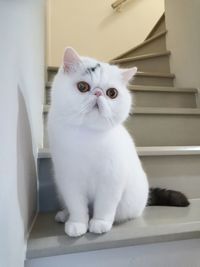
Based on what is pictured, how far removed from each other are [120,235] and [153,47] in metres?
2.20

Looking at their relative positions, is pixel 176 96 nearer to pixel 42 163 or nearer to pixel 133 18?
pixel 42 163

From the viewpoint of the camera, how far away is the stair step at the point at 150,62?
2217 mm

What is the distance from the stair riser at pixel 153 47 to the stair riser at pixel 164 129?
1.21m

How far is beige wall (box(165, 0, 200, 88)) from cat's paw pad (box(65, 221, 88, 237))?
1457 mm

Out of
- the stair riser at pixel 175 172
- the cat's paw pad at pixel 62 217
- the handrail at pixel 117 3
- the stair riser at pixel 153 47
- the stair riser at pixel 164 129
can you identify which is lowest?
the cat's paw pad at pixel 62 217

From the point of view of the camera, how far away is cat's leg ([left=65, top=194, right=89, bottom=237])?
2.25 feet

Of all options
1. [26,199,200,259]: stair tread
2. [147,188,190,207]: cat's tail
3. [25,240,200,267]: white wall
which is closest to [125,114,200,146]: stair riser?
[147,188,190,207]: cat's tail

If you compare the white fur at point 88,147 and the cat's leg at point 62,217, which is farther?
the cat's leg at point 62,217

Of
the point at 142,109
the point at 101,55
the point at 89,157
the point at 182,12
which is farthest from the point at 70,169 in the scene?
the point at 101,55

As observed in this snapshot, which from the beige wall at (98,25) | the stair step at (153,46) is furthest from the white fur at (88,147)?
the beige wall at (98,25)

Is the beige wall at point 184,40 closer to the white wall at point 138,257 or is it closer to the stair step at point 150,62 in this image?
the stair step at point 150,62

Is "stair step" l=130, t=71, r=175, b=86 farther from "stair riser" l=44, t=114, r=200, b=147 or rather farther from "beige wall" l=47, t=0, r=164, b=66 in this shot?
"beige wall" l=47, t=0, r=164, b=66

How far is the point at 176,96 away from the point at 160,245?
1.27 meters

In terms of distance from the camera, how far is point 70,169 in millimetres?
694
